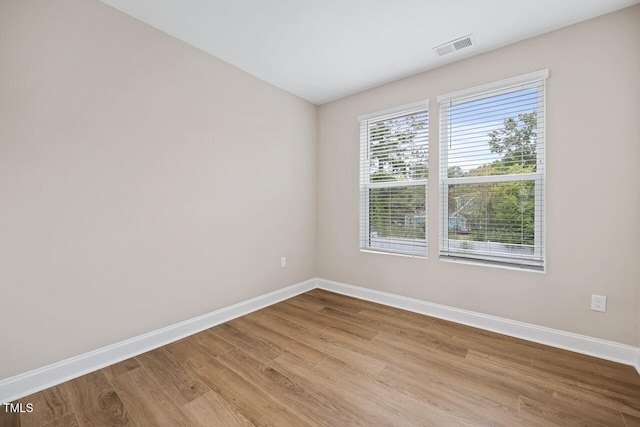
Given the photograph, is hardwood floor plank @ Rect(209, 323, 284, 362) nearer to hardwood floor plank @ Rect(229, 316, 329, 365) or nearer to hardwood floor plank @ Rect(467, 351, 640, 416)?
hardwood floor plank @ Rect(229, 316, 329, 365)

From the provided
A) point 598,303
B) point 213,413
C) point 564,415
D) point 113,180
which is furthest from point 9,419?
point 598,303

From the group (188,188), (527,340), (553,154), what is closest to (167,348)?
(188,188)

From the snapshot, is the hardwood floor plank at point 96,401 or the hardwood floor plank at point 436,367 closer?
the hardwood floor plank at point 96,401

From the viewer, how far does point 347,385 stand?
5.78 ft

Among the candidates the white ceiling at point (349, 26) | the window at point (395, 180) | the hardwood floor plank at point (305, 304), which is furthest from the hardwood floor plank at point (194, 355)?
the white ceiling at point (349, 26)

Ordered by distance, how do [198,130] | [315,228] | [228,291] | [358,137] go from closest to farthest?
1. [198,130]
2. [228,291]
3. [358,137]
4. [315,228]

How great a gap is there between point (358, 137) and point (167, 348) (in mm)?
2943

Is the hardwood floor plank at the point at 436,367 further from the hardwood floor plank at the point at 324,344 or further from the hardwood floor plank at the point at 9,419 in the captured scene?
the hardwood floor plank at the point at 9,419

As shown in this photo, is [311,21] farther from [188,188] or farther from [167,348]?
[167,348]

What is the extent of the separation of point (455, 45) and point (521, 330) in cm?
255

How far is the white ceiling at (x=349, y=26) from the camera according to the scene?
1956mm

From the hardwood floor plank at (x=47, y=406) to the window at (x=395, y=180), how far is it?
282 cm

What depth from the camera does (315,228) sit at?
3.87m

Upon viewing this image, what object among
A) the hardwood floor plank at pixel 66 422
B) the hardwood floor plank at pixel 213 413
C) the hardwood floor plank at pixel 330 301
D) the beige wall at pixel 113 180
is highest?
the beige wall at pixel 113 180
